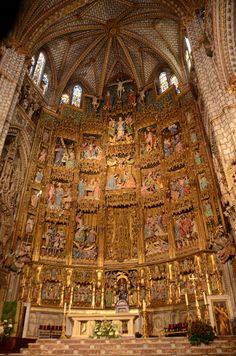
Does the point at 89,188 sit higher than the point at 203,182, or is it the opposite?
the point at 89,188

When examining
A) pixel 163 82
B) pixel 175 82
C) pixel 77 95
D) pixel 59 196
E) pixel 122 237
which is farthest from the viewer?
pixel 77 95

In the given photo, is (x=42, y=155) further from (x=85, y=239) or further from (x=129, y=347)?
(x=129, y=347)

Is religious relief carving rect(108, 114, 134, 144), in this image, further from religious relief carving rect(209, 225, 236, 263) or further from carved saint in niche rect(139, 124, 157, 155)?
religious relief carving rect(209, 225, 236, 263)

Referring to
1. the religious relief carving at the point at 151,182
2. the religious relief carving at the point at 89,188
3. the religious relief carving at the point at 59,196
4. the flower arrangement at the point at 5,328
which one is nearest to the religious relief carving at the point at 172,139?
the religious relief carving at the point at 151,182

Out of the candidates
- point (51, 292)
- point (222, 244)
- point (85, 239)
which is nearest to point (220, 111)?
point (222, 244)

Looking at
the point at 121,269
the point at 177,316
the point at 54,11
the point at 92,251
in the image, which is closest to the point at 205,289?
the point at 177,316

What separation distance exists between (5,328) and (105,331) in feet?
13.0

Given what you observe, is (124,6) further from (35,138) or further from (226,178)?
(226,178)

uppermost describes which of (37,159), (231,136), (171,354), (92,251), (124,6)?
(124,6)

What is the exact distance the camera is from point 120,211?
19.5 metres

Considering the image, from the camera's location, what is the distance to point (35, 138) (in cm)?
2020

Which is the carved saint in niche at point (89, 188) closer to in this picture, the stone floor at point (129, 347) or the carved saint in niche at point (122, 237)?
the carved saint in niche at point (122, 237)

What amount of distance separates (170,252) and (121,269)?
9.69 feet

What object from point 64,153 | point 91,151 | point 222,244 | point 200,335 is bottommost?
point 200,335
